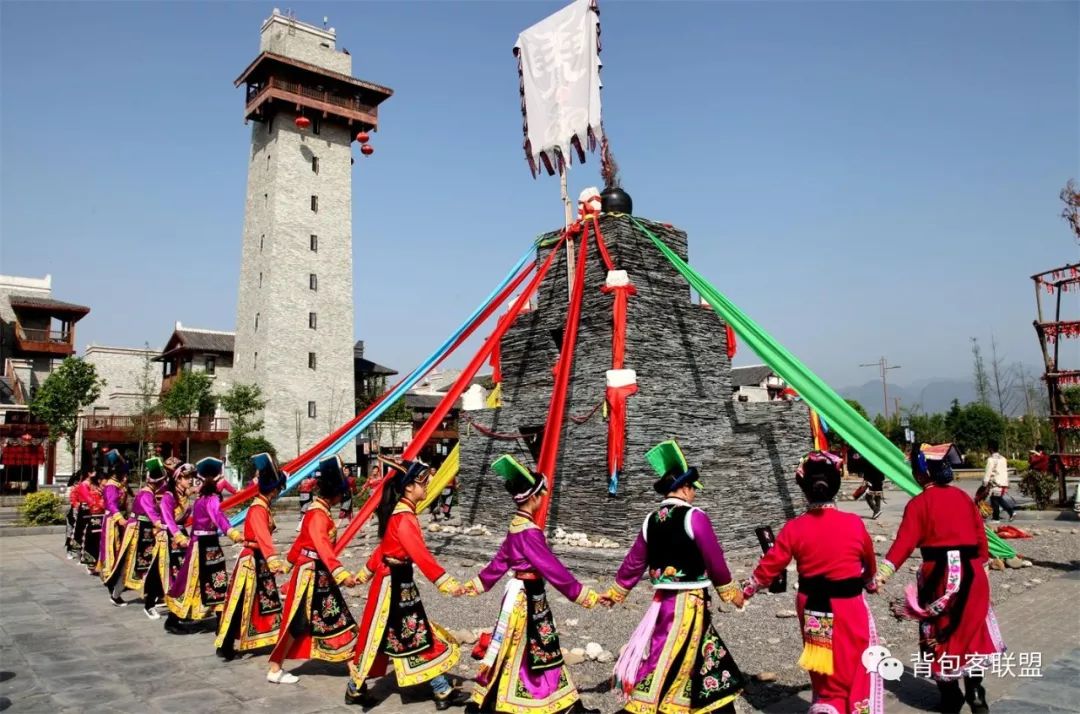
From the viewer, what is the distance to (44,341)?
131 ft

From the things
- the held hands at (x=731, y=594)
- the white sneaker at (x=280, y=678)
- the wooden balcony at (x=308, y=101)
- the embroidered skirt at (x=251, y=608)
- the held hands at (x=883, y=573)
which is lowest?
the white sneaker at (x=280, y=678)

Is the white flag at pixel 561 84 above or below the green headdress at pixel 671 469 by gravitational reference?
above

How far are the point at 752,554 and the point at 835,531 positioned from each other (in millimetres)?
7495

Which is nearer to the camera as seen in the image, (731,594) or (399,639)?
(731,594)

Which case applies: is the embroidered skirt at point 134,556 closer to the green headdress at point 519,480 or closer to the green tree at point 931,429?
the green headdress at point 519,480

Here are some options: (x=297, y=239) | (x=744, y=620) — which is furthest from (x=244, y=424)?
(x=744, y=620)

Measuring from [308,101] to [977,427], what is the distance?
4563cm

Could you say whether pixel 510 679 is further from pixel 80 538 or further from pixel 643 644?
pixel 80 538

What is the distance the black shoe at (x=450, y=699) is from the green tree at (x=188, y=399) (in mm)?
31126

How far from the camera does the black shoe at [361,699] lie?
18.9 feet

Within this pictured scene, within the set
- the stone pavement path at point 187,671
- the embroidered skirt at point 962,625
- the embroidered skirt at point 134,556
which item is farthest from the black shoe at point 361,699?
the embroidered skirt at point 134,556

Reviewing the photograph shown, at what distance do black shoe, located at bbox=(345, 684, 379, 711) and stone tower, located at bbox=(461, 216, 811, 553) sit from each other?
5824 mm

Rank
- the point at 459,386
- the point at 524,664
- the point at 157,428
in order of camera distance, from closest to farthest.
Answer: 1. the point at 524,664
2. the point at 459,386
3. the point at 157,428

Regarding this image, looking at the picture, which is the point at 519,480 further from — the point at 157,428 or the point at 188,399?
the point at 157,428
